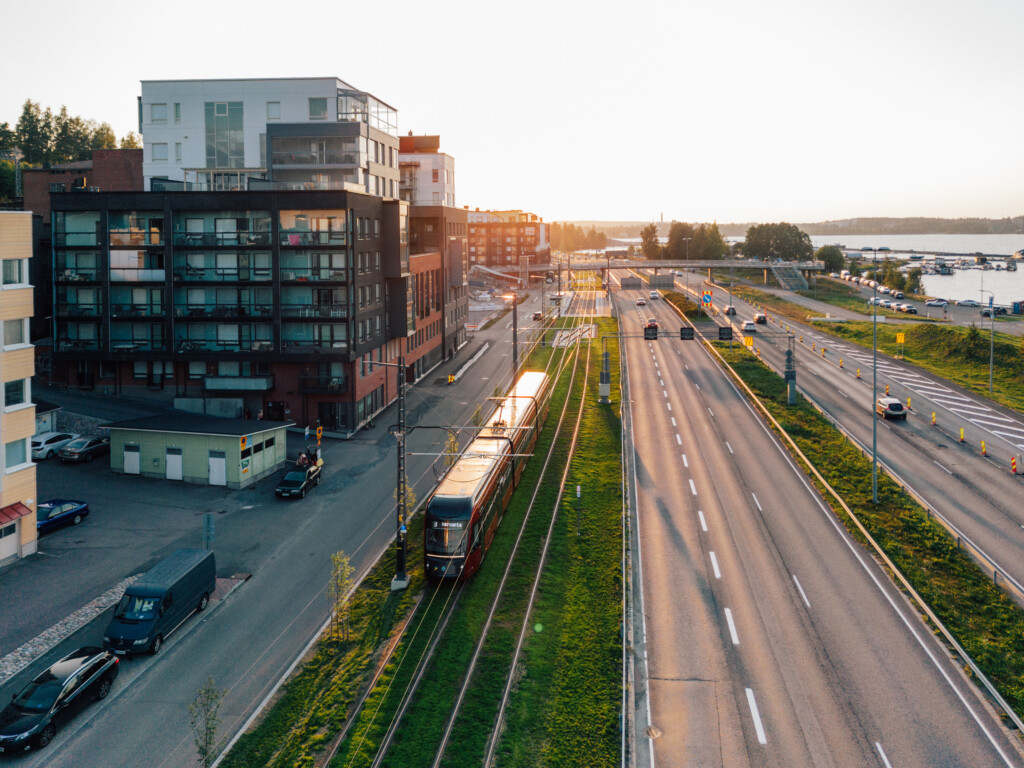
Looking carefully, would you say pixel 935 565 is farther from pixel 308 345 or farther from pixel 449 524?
pixel 308 345

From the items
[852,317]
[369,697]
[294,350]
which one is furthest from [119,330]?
[852,317]

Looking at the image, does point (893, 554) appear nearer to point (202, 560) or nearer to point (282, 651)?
point (282, 651)

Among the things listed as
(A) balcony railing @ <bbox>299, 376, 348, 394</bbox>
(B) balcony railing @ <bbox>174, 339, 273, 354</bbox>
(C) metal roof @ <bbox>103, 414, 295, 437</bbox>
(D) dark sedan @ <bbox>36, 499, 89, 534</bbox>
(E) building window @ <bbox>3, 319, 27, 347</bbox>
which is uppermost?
(E) building window @ <bbox>3, 319, 27, 347</bbox>

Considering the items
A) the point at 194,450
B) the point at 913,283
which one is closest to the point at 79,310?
the point at 194,450

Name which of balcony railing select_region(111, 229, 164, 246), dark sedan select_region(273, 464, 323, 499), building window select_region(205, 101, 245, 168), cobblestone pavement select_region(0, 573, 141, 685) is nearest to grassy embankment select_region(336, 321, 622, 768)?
dark sedan select_region(273, 464, 323, 499)

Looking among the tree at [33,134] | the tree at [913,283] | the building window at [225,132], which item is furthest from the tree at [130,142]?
the tree at [913,283]

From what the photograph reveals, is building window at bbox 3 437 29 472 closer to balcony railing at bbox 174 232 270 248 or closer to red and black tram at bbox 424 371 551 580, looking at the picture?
red and black tram at bbox 424 371 551 580

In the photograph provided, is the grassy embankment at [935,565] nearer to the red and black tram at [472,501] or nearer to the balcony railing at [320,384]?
the red and black tram at [472,501]

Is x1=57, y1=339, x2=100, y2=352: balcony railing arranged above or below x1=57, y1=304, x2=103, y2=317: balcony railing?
below
